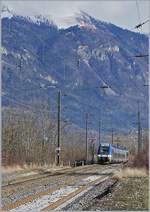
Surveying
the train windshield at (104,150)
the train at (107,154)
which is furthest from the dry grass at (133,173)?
the train at (107,154)

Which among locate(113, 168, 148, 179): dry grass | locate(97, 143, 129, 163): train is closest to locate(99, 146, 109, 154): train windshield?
locate(97, 143, 129, 163): train

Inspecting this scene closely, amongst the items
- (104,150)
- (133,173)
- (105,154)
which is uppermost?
(104,150)

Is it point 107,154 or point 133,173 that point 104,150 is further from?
point 133,173

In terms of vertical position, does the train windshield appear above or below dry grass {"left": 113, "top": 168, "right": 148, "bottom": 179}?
above

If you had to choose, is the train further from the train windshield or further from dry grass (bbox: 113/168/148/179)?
dry grass (bbox: 113/168/148/179)

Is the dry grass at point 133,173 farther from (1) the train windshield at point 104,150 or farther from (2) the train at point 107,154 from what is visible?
(2) the train at point 107,154

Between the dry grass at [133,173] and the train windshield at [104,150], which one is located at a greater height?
the train windshield at [104,150]

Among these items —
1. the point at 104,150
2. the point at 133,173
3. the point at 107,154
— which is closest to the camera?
the point at 133,173

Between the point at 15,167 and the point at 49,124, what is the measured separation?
21991 millimetres

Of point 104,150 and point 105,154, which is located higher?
point 104,150

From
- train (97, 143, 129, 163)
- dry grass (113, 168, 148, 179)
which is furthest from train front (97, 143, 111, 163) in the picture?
dry grass (113, 168, 148, 179)

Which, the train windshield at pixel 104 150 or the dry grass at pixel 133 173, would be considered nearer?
the dry grass at pixel 133 173

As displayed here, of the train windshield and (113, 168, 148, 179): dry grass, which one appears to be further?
the train windshield

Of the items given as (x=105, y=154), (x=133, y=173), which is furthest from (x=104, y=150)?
(x=133, y=173)
